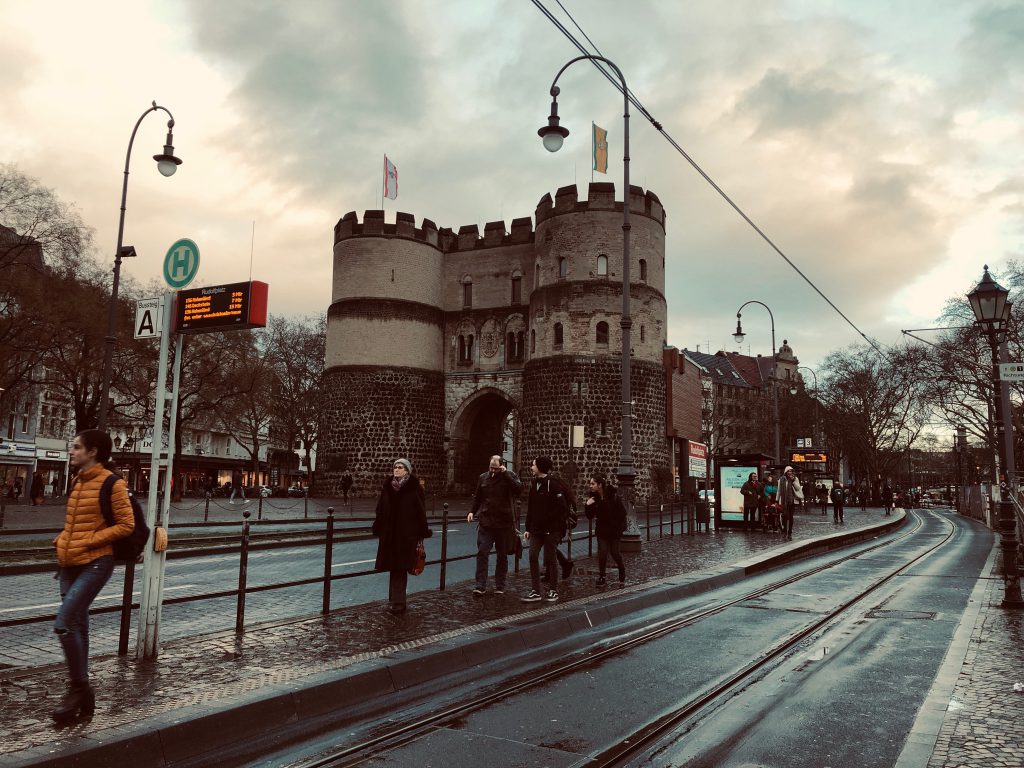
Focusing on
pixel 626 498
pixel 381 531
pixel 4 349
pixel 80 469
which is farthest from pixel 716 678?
pixel 4 349

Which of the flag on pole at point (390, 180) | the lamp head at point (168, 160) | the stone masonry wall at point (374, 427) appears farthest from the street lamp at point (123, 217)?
the flag on pole at point (390, 180)

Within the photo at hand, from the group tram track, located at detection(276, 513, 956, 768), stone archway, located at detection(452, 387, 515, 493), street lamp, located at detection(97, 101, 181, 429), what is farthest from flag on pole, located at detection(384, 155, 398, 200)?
tram track, located at detection(276, 513, 956, 768)

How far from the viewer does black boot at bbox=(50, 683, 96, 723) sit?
4355 millimetres

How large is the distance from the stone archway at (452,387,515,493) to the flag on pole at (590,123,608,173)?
18.9m

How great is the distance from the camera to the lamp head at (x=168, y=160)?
70.8 feet

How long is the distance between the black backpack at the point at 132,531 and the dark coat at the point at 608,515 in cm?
697

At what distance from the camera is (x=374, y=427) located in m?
42.8

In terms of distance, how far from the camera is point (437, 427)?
4500cm

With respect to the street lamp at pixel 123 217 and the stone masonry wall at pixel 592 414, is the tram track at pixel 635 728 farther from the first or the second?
the stone masonry wall at pixel 592 414

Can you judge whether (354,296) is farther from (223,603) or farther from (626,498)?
(223,603)

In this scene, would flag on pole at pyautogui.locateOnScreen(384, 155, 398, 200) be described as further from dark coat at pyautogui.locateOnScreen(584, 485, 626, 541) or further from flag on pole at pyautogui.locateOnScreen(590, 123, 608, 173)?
dark coat at pyautogui.locateOnScreen(584, 485, 626, 541)

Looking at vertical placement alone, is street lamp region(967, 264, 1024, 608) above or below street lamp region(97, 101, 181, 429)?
below

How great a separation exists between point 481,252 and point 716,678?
41.1 meters

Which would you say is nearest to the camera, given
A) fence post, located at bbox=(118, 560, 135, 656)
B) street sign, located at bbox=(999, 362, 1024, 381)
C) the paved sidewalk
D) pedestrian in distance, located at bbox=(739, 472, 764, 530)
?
the paved sidewalk
